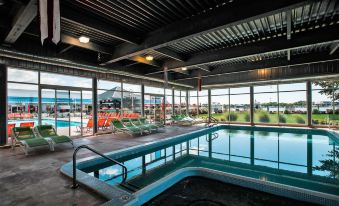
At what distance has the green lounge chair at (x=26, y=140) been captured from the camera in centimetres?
566

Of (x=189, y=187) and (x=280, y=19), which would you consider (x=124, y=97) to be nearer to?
(x=189, y=187)

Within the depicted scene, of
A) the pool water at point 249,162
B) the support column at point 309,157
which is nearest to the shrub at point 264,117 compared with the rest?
the support column at point 309,157

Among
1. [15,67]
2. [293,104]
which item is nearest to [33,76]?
[15,67]

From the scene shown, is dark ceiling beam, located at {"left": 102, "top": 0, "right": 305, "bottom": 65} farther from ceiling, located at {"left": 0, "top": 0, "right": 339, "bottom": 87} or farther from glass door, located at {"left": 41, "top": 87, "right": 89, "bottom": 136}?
glass door, located at {"left": 41, "top": 87, "right": 89, "bottom": 136}

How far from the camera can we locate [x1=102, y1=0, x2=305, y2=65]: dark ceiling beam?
10.5ft

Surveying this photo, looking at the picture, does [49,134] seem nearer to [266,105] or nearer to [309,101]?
[266,105]

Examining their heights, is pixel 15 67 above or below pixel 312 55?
below

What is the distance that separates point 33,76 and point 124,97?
4802 millimetres

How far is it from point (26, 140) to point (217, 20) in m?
6.63

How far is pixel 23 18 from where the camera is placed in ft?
11.7

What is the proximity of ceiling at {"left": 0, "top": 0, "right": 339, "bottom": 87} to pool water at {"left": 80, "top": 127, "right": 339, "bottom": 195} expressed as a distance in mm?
3356

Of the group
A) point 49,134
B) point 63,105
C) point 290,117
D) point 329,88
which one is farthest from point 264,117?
point 49,134

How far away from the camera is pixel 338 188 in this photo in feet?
12.5

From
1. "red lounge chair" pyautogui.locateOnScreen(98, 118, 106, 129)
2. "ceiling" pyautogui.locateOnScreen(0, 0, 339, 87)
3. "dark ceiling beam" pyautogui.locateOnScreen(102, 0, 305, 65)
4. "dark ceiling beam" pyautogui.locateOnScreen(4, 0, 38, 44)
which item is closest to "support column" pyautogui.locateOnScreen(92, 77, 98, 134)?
"red lounge chair" pyautogui.locateOnScreen(98, 118, 106, 129)
